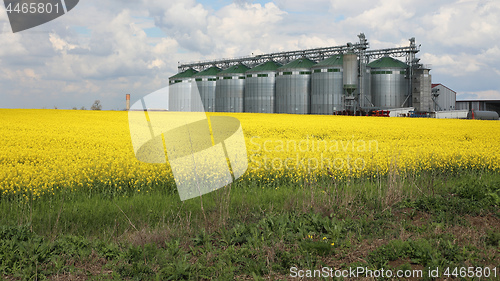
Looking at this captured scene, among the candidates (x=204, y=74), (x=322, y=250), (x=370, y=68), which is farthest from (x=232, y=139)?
(x=204, y=74)

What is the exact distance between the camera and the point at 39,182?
8969 mm

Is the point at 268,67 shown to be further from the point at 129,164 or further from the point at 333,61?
the point at 129,164

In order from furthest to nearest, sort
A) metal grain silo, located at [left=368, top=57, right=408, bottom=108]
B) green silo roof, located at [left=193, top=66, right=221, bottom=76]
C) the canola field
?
Result: 1. green silo roof, located at [left=193, top=66, right=221, bottom=76]
2. metal grain silo, located at [left=368, top=57, right=408, bottom=108]
3. the canola field

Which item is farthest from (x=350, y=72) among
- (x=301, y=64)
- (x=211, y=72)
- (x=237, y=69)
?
(x=211, y=72)

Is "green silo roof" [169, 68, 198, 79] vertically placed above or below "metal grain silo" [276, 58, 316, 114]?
above

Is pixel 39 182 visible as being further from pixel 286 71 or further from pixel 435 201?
pixel 286 71

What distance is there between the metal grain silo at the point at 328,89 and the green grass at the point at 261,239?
5123 cm

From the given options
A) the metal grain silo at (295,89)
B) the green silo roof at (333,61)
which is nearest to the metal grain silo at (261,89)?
the metal grain silo at (295,89)

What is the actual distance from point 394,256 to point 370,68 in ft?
201

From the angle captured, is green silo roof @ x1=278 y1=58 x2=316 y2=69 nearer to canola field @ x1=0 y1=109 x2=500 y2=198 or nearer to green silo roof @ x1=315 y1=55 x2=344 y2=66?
green silo roof @ x1=315 y1=55 x2=344 y2=66

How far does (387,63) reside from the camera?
62.7m

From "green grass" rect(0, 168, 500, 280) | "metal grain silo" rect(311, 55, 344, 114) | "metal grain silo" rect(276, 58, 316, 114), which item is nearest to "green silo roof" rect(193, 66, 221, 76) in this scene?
"metal grain silo" rect(276, 58, 316, 114)

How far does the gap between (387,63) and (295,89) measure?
612 inches

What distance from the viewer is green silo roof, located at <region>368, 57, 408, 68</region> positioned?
6231 cm
